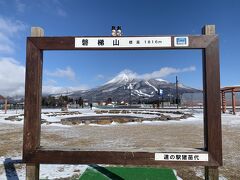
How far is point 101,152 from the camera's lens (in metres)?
3.84

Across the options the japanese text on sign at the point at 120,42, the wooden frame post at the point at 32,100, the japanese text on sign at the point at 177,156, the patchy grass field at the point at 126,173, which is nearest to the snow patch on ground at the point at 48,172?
the patchy grass field at the point at 126,173

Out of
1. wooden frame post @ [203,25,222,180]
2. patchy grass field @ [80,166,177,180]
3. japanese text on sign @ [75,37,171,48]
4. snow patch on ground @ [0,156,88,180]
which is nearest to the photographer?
wooden frame post @ [203,25,222,180]

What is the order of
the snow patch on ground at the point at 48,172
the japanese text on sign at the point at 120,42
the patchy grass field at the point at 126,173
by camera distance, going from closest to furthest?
the japanese text on sign at the point at 120,42 → the patchy grass field at the point at 126,173 → the snow patch on ground at the point at 48,172

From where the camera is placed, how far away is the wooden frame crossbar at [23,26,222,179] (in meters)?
3.67

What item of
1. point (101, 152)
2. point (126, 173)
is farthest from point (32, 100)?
point (126, 173)

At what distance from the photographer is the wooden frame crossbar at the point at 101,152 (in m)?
3.67

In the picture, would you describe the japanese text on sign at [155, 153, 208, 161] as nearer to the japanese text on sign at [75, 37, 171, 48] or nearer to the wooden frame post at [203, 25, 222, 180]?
the wooden frame post at [203, 25, 222, 180]

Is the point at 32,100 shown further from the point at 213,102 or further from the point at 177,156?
the point at 213,102

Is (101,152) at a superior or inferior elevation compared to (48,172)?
superior

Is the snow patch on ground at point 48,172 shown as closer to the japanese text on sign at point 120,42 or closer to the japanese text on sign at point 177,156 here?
the japanese text on sign at point 177,156

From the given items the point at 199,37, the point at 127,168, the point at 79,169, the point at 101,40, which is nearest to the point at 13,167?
the point at 79,169

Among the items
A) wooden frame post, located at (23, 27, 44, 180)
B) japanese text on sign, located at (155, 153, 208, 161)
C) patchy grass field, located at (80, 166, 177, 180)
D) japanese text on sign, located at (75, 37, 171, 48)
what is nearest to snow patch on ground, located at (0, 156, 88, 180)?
patchy grass field, located at (80, 166, 177, 180)

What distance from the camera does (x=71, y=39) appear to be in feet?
12.8

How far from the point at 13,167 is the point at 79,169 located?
5.55 ft
